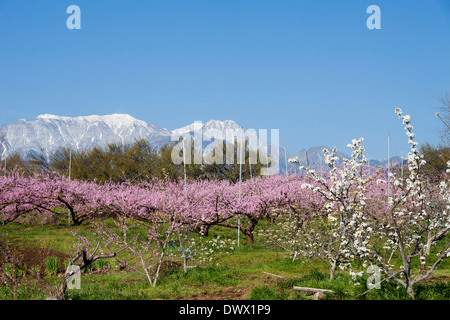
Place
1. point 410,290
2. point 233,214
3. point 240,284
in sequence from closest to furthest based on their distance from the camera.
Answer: point 410,290 < point 240,284 < point 233,214

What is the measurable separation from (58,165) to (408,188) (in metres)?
54.1

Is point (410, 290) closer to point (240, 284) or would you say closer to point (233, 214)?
point (240, 284)

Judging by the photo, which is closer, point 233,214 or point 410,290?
point 410,290

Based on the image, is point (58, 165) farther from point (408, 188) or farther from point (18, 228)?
point (408, 188)

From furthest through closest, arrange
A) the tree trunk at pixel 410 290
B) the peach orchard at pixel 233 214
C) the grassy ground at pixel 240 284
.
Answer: the peach orchard at pixel 233 214 < the grassy ground at pixel 240 284 < the tree trunk at pixel 410 290

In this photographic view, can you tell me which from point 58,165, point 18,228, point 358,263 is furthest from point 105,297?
point 58,165

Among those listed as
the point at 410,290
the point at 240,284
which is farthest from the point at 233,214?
the point at 410,290

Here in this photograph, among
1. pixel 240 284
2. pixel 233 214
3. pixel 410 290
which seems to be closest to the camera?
pixel 410 290

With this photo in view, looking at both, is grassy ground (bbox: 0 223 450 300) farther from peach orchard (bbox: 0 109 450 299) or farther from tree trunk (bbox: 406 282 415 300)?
peach orchard (bbox: 0 109 450 299)

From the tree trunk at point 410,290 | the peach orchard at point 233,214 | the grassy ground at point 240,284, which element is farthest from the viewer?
the peach orchard at point 233,214

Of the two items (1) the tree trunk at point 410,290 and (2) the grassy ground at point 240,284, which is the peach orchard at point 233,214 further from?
(2) the grassy ground at point 240,284

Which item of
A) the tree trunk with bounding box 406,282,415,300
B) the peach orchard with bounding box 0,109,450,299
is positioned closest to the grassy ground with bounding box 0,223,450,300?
the tree trunk with bounding box 406,282,415,300

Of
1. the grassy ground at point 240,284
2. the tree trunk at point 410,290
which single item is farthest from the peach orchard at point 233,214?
the grassy ground at point 240,284

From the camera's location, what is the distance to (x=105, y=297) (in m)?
8.95
